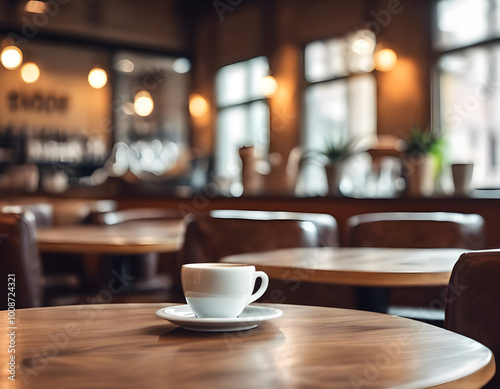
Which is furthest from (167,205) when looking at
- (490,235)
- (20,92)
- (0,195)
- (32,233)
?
(20,92)

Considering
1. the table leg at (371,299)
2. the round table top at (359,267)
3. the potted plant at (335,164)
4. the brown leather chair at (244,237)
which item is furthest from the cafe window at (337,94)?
the round table top at (359,267)

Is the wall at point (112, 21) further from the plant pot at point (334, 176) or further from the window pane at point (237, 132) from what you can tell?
the plant pot at point (334, 176)

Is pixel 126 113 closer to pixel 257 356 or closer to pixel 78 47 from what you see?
pixel 78 47

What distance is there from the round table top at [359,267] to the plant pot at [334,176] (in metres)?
1.92

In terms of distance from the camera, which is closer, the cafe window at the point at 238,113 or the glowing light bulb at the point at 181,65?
the cafe window at the point at 238,113

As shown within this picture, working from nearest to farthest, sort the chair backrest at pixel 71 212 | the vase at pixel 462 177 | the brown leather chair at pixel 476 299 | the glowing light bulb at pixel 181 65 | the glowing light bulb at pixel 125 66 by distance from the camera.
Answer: the brown leather chair at pixel 476 299 → the vase at pixel 462 177 → the chair backrest at pixel 71 212 → the glowing light bulb at pixel 125 66 → the glowing light bulb at pixel 181 65

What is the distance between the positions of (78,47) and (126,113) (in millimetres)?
1158

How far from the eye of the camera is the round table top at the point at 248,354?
0.67 meters

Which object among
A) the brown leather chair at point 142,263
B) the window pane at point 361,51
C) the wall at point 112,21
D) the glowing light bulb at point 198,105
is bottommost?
the brown leather chair at point 142,263

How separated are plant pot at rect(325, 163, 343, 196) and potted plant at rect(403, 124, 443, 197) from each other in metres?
0.40

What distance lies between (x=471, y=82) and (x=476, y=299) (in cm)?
631

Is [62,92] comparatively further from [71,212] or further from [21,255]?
[21,255]

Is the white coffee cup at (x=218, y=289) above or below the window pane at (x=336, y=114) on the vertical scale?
below

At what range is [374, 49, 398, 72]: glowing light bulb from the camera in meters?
7.50
